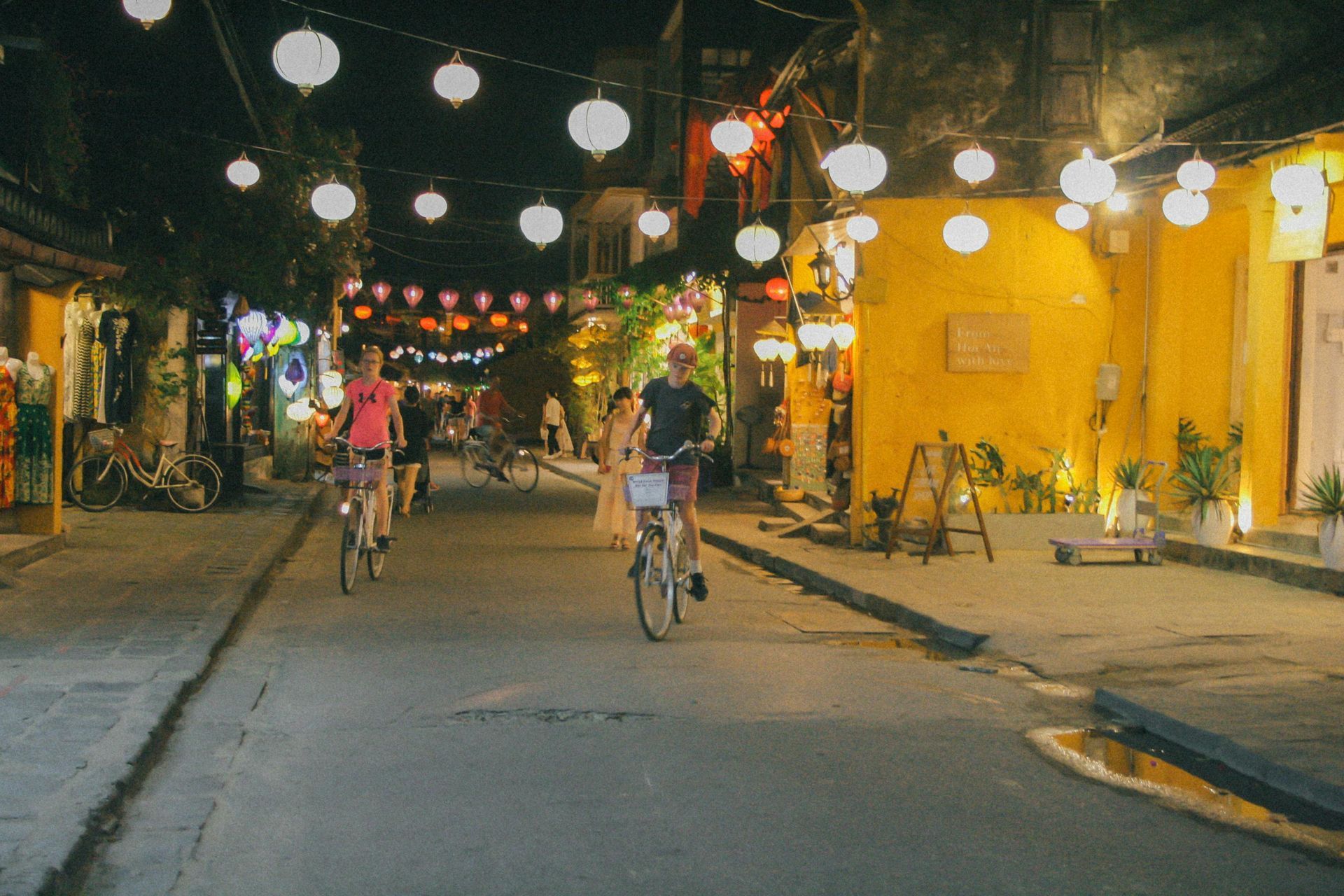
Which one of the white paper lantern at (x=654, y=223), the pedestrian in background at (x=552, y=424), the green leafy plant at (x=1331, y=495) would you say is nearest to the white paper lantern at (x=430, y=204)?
the white paper lantern at (x=654, y=223)

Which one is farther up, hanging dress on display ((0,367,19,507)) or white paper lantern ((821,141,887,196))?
white paper lantern ((821,141,887,196))

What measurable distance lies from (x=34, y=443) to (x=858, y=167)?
8992 mm

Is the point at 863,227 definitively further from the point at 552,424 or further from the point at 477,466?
the point at 552,424

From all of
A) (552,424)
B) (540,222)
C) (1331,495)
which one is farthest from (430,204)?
(552,424)

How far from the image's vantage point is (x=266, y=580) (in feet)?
40.5

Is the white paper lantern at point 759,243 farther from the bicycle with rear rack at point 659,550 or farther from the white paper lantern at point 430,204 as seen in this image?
the bicycle with rear rack at point 659,550

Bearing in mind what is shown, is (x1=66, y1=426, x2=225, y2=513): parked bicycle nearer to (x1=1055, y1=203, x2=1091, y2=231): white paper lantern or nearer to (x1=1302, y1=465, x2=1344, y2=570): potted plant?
(x1=1055, y1=203, x2=1091, y2=231): white paper lantern

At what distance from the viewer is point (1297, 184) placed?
38.2 ft

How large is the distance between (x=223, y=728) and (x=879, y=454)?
33.3 ft

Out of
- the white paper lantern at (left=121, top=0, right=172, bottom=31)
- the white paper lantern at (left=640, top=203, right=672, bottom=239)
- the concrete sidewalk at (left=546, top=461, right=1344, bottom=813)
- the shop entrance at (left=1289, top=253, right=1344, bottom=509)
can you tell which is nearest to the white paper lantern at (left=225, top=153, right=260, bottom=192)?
the white paper lantern at (left=121, top=0, right=172, bottom=31)

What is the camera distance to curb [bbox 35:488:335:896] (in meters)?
4.20

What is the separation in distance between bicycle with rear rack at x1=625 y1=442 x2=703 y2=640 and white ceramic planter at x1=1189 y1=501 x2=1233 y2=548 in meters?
6.60

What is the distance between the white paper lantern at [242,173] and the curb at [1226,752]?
1307 cm

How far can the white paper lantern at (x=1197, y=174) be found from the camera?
41.6 ft
